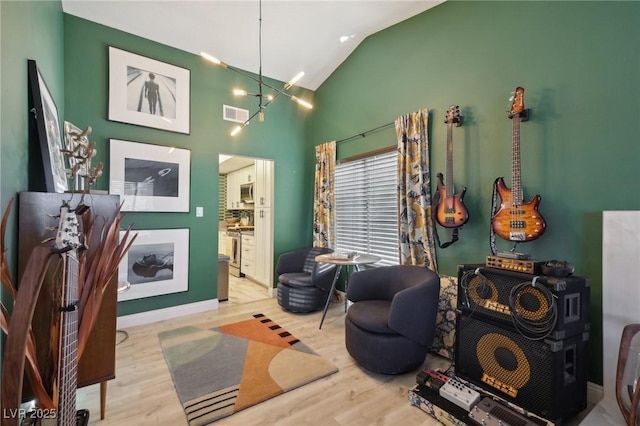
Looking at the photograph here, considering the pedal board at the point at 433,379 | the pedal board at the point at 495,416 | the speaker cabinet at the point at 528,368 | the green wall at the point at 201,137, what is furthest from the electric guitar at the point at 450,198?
the green wall at the point at 201,137

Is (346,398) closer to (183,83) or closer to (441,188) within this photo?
(441,188)

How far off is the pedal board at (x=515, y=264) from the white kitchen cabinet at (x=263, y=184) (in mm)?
3209

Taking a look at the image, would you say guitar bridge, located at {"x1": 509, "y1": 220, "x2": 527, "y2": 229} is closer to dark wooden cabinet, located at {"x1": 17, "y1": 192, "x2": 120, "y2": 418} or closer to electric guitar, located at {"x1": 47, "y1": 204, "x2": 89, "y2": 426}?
electric guitar, located at {"x1": 47, "y1": 204, "x2": 89, "y2": 426}

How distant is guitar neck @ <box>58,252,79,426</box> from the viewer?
109cm

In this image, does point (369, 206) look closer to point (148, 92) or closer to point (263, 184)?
point (263, 184)

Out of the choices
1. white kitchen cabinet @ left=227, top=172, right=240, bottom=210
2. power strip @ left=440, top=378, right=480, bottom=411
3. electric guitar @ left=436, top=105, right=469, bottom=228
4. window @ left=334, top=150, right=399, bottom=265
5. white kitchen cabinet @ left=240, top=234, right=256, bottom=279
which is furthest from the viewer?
white kitchen cabinet @ left=227, top=172, right=240, bottom=210

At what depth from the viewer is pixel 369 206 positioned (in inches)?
143

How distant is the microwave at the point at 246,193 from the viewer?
207 inches

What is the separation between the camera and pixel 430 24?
288 centimetres

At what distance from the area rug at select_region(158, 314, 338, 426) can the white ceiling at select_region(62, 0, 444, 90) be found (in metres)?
3.48

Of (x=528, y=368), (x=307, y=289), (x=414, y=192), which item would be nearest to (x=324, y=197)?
(x=307, y=289)

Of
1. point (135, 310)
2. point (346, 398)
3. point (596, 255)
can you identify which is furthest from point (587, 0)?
point (135, 310)

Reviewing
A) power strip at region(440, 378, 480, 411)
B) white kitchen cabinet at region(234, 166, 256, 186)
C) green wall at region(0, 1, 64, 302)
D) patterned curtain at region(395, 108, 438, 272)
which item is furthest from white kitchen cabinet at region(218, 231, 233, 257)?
power strip at region(440, 378, 480, 411)

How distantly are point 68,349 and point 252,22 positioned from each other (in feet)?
11.3
